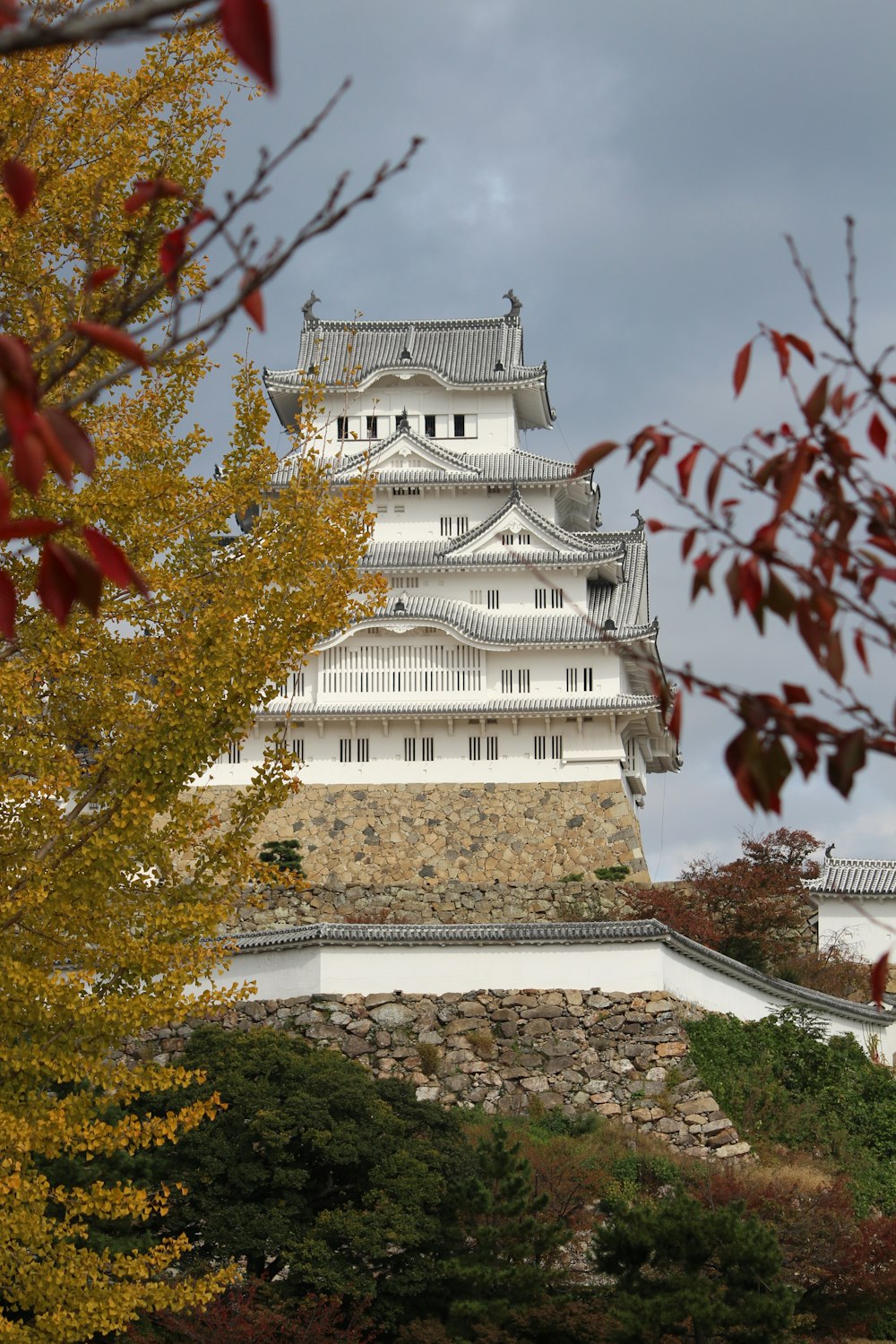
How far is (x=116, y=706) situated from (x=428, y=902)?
19913mm

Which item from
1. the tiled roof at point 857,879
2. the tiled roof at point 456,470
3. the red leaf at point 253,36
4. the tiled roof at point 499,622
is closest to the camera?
the red leaf at point 253,36

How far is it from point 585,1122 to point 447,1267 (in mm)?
6583

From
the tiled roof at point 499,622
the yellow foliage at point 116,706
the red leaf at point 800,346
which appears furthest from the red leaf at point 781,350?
the tiled roof at point 499,622

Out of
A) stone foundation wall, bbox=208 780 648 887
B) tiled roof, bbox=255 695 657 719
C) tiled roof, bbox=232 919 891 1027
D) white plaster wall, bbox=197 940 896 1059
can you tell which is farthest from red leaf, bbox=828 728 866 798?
tiled roof, bbox=255 695 657 719

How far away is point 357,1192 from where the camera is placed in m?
12.9

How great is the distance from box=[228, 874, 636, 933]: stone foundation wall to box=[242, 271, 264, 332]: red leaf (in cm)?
2343

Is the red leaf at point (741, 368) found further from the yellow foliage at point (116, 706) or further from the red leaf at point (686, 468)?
the yellow foliage at point (116, 706)

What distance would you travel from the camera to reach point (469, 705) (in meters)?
29.7

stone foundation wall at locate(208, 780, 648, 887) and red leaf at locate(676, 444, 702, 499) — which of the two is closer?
red leaf at locate(676, 444, 702, 499)

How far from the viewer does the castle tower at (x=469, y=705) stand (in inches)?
1148

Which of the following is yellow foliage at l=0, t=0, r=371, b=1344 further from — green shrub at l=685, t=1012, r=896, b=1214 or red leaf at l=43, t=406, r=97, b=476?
green shrub at l=685, t=1012, r=896, b=1214

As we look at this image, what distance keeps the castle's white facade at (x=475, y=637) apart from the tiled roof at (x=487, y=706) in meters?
0.03

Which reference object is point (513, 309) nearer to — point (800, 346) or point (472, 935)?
point (472, 935)

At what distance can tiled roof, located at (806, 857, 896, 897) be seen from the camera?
2528 cm
